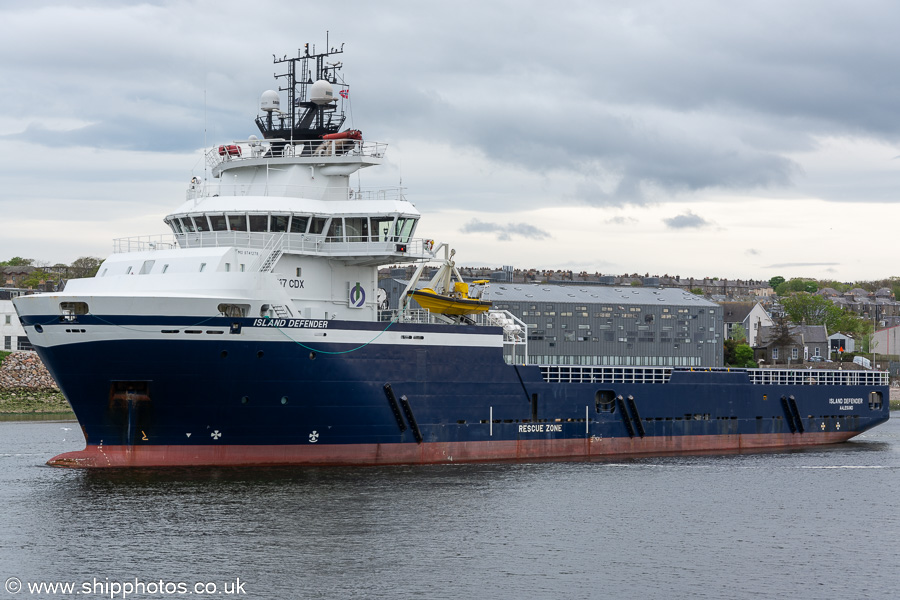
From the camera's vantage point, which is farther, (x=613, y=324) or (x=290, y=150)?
(x=613, y=324)

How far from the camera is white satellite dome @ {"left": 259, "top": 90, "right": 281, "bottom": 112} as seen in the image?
3966cm

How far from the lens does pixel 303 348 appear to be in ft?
109

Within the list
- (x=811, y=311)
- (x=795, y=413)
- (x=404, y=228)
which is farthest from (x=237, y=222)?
(x=811, y=311)

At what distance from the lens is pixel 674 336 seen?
87.2 m

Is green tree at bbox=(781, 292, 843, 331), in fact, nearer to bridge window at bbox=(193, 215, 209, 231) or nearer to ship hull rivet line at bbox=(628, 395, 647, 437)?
ship hull rivet line at bbox=(628, 395, 647, 437)

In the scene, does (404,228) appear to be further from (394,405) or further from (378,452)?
(378,452)

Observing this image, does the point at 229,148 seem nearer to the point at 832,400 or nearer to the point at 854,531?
the point at 854,531

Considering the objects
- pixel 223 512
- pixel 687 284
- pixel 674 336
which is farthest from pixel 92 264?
pixel 223 512

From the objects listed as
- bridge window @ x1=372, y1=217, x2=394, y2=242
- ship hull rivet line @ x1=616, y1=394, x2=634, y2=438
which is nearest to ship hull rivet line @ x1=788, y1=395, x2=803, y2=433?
ship hull rivet line @ x1=616, y1=394, x2=634, y2=438

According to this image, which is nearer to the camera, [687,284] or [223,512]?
[223,512]

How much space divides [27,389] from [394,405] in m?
46.0

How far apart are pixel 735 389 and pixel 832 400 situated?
24.5 feet

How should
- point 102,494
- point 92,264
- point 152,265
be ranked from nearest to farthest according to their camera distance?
point 102,494, point 152,265, point 92,264

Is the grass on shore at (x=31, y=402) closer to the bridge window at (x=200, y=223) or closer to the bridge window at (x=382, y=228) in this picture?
the bridge window at (x=200, y=223)
